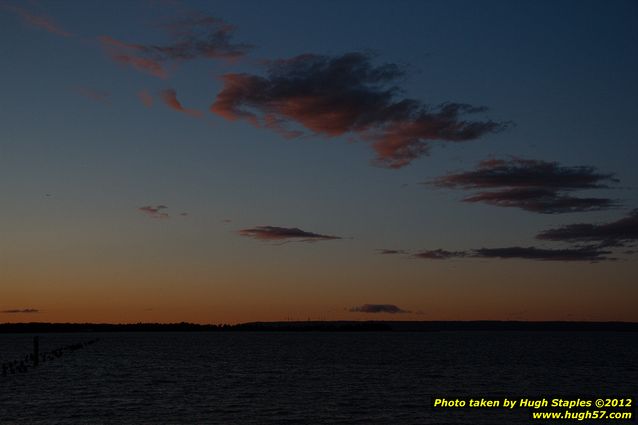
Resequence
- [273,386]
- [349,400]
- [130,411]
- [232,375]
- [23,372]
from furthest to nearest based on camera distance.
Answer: [23,372] < [232,375] < [273,386] < [349,400] < [130,411]

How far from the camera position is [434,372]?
86500 mm

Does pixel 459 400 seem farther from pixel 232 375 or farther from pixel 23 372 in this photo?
pixel 23 372

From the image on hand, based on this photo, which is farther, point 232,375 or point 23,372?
point 23,372

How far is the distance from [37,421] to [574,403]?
130 feet

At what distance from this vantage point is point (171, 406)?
178 feet

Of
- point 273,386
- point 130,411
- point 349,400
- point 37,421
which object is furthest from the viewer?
point 273,386

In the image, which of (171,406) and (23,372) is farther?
(23,372)

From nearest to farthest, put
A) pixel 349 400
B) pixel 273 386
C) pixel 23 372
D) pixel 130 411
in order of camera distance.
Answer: pixel 130 411 → pixel 349 400 → pixel 273 386 → pixel 23 372

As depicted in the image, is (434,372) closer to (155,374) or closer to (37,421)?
(155,374)

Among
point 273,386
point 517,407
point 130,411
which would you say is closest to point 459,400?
point 517,407

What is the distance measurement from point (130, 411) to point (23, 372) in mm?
47538

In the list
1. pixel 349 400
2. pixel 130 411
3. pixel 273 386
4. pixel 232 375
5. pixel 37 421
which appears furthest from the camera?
pixel 232 375

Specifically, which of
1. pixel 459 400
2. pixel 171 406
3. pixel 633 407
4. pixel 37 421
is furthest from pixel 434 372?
pixel 37 421

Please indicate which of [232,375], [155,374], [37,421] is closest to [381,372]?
[232,375]
